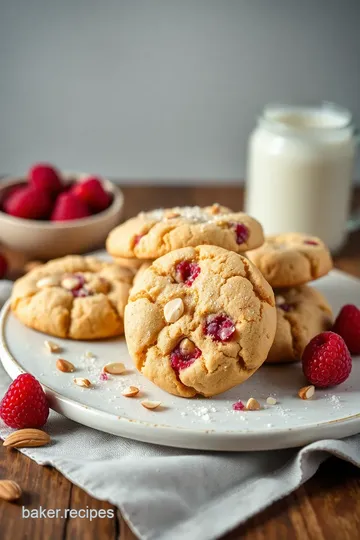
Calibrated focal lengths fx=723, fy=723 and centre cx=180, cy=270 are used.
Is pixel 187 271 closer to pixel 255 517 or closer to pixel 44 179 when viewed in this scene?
pixel 255 517

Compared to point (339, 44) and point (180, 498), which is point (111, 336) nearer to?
point (180, 498)

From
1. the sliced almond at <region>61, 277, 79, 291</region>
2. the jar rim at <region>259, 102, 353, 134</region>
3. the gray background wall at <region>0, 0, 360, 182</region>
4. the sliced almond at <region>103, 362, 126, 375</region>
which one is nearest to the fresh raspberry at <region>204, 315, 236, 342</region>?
the sliced almond at <region>103, 362, 126, 375</region>

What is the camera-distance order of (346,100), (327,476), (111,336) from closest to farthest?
(327,476) → (111,336) → (346,100)

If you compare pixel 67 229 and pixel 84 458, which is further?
pixel 67 229

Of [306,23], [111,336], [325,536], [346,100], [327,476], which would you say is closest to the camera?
[325,536]

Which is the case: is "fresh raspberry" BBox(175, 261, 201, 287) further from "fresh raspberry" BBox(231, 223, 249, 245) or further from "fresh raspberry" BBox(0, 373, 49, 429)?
"fresh raspberry" BBox(0, 373, 49, 429)

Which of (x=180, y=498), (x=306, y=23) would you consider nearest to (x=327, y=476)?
(x=180, y=498)
